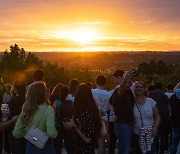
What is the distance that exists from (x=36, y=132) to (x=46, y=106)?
359 mm

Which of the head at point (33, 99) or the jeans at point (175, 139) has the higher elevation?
the head at point (33, 99)

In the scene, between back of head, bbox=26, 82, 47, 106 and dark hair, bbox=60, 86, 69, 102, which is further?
dark hair, bbox=60, 86, 69, 102

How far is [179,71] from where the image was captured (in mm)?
64250

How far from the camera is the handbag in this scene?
5.32 meters

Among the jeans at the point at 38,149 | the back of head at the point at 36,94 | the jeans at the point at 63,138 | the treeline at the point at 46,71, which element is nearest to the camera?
the back of head at the point at 36,94

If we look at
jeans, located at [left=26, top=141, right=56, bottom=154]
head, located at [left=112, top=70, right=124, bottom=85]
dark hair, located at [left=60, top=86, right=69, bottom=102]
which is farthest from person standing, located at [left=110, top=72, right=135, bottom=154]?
jeans, located at [left=26, top=141, right=56, bottom=154]

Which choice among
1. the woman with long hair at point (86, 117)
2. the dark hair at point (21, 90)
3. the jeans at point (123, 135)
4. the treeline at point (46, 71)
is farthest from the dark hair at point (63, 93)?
the treeline at point (46, 71)

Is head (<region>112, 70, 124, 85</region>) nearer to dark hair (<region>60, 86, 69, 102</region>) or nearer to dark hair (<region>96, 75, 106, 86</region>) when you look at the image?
dark hair (<region>96, 75, 106, 86</region>)

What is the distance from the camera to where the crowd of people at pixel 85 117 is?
5332 millimetres

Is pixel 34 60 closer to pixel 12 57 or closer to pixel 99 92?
pixel 12 57

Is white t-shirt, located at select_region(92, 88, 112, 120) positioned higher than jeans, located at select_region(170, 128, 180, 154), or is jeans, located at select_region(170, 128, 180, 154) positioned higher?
white t-shirt, located at select_region(92, 88, 112, 120)

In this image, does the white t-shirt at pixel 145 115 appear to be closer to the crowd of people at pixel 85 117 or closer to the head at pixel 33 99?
the crowd of people at pixel 85 117

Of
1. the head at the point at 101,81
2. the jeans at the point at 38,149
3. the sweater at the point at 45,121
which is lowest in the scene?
the jeans at the point at 38,149

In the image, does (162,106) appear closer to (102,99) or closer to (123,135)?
(102,99)
